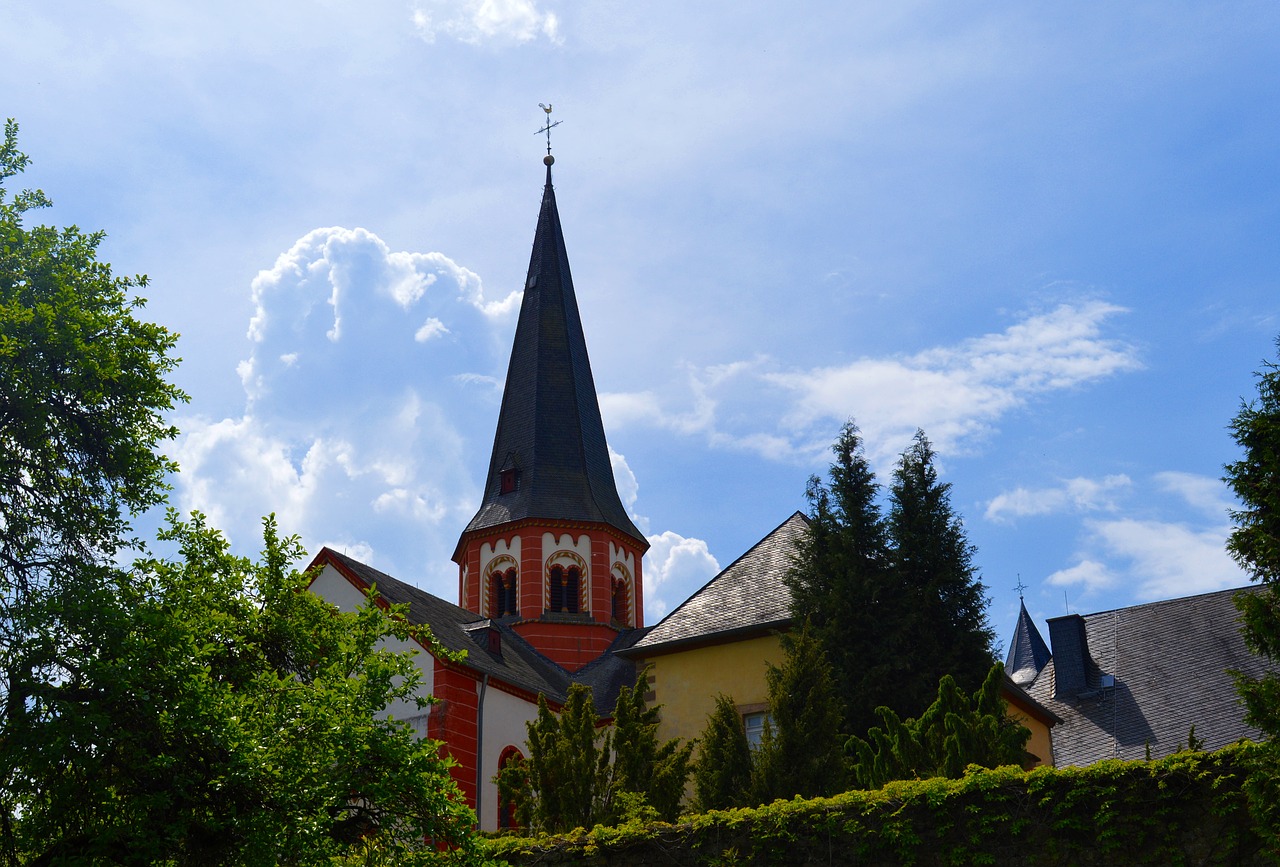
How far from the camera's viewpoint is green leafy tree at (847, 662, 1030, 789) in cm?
1488

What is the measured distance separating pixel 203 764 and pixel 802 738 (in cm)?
909

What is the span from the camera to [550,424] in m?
38.7

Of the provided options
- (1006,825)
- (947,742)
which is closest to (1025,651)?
(947,742)

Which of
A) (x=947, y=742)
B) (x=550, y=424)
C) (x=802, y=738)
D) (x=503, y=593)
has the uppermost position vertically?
(x=550, y=424)

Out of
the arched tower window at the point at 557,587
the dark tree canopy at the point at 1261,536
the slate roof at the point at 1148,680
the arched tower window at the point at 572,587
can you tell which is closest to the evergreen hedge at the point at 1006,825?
the dark tree canopy at the point at 1261,536

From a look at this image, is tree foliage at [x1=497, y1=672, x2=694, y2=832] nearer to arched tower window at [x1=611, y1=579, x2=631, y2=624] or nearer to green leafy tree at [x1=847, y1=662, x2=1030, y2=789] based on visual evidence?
green leafy tree at [x1=847, y1=662, x2=1030, y2=789]

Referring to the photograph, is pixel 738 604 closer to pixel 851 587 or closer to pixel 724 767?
pixel 851 587

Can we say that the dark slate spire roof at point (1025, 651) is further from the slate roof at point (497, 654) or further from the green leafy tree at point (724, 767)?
the green leafy tree at point (724, 767)

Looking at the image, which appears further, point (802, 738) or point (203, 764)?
point (802, 738)

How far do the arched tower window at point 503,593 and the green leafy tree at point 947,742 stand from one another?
19106mm

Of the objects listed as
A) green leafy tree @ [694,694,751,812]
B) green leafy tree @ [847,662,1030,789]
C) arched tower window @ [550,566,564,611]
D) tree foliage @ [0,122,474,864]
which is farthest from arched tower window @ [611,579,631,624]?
tree foliage @ [0,122,474,864]

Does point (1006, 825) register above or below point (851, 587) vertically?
below

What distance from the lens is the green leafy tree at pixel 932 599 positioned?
23062mm

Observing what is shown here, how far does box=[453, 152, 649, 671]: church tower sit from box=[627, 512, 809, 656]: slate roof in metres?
6.78
